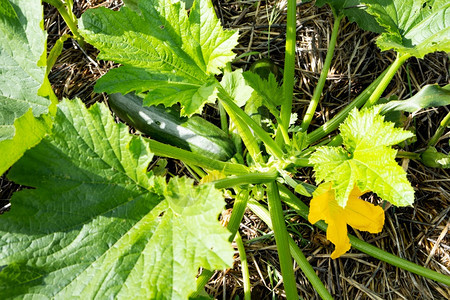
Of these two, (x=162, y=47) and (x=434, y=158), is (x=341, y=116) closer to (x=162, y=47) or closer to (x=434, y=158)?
(x=434, y=158)

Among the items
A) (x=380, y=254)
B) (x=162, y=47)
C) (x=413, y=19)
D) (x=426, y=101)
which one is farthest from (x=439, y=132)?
(x=162, y=47)

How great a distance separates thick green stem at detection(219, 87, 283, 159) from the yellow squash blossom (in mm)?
304

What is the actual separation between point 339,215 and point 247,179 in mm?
420

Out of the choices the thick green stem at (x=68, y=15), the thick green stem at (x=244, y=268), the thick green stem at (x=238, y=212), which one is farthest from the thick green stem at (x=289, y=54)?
the thick green stem at (x=68, y=15)

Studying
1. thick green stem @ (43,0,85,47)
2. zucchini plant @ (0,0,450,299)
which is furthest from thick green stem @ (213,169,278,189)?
thick green stem @ (43,0,85,47)

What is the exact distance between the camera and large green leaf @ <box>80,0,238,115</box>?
1.78m

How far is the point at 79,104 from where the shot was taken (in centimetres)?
153

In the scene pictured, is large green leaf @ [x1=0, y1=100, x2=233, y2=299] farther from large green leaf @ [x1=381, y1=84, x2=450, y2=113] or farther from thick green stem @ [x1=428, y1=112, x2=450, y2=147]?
thick green stem @ [x1=428, y1=112, x2=450, y2=147]

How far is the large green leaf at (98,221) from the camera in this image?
54.5 inches

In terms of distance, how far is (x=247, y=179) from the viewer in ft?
5.99

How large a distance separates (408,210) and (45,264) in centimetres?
187

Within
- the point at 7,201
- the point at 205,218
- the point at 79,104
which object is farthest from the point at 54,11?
the point at 205,218

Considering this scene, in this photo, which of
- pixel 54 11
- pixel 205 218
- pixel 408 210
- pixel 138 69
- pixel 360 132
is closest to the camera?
pixel 205 218

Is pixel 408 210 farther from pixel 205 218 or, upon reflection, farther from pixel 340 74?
pixel 205 218
